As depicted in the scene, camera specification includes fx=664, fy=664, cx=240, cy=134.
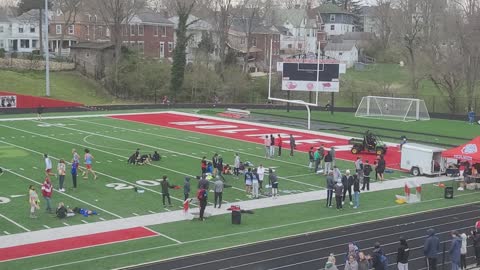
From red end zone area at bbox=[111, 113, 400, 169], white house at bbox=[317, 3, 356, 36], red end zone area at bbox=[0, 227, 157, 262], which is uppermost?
white house at bbox=[317, 3, 356, 36]

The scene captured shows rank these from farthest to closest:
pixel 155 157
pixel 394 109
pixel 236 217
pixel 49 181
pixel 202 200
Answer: pixel 394 109 < pixel 155 157 < pixel 49 181 < pixel 202 200 < pixel 236 217

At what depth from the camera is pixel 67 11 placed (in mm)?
100625

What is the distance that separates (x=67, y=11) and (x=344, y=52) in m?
44.9

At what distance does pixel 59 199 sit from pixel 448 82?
55905mm

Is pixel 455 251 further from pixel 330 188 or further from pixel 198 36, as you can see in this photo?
pixel 198 36

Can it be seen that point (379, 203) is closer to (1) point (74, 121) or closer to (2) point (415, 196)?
(2) point (415, 196)

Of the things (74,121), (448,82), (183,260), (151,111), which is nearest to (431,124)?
(448,82)

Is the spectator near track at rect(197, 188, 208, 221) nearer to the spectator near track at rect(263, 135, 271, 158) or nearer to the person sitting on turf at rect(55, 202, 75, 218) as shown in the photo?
the person sitting on turf at rect(55, 202, 75, 218)

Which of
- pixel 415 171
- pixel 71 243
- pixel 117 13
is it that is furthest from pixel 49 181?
pixel 117 13

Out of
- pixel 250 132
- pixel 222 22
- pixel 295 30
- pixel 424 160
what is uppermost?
pixel 295 30

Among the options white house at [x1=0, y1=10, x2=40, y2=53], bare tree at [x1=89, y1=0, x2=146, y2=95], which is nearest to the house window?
white house at [x1=0, y1=10, x2=40, y2=53]

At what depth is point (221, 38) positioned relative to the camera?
85.4 metres

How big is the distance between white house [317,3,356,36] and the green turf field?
9939 cm

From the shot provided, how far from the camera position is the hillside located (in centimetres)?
7012
